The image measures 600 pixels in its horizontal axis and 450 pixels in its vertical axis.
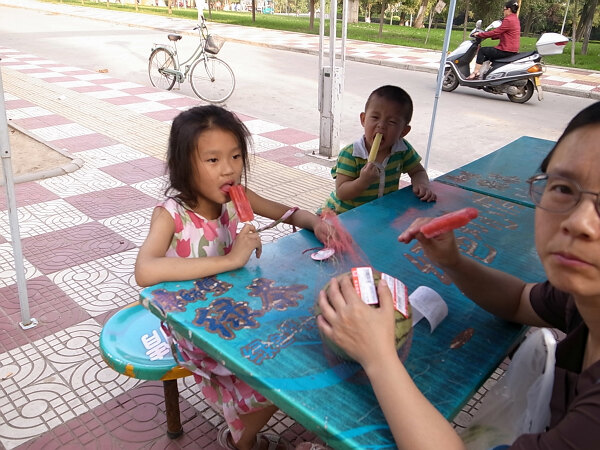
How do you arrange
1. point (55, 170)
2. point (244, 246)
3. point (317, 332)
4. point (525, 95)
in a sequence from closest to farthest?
point (317, 332), point (244, 246), point (55, 170), point (525, 95)

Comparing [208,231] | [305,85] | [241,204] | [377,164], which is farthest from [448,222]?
[305,85]

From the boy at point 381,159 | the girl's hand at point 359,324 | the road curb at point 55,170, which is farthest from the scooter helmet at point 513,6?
the girl's hand at point 359,324

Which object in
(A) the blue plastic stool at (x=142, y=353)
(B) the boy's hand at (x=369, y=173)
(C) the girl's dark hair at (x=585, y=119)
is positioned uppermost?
(C) the girl's dark hair at (x=585, y=119)

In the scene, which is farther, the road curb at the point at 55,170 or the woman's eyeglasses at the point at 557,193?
the road curb at the point at 55,170

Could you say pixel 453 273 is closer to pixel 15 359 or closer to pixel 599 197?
pixel 599 197

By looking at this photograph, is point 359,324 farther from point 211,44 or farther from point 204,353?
point 211,44

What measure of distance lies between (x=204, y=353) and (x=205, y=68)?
742 cm

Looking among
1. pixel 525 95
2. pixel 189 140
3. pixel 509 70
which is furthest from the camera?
pixel 525 95

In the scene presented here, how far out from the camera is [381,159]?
7.82 ft

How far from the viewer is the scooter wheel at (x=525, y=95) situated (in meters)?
7.94

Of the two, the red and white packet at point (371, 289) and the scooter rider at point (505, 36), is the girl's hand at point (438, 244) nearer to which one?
the red and white packet at point (371, 289)

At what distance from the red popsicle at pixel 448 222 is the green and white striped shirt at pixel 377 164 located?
116cm

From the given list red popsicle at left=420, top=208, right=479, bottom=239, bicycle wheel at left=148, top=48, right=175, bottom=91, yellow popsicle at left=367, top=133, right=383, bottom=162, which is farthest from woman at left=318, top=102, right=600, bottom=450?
bicycle wheel at left=148, top=48, right=175, bottom=91

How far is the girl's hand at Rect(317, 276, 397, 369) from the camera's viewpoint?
0.92 meters
